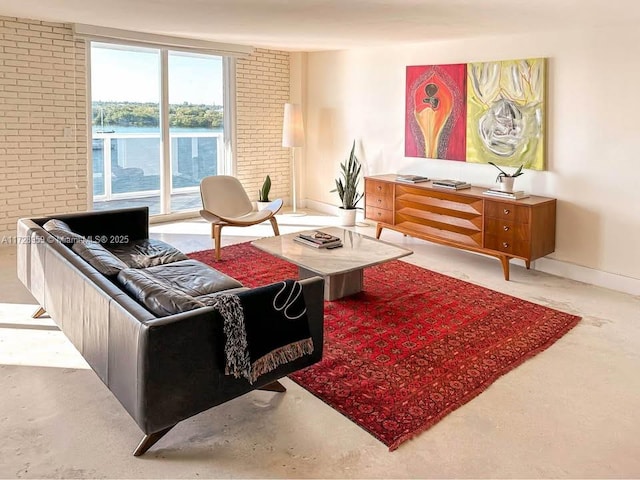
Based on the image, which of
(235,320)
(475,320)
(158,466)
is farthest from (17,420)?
(475,320)

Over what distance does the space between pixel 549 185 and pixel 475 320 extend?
6.42ft

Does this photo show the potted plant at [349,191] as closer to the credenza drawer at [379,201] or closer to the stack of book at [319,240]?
the credenza drawer at [379,201]

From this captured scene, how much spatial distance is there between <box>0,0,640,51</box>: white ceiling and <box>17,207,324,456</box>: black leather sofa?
93.7 inches

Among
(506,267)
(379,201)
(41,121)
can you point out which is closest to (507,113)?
(506,267)

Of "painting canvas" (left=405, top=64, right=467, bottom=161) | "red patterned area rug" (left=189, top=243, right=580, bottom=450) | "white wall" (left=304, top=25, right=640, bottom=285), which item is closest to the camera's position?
"red patterned area rug" (left=189, top=243, right=580, bottom=450)

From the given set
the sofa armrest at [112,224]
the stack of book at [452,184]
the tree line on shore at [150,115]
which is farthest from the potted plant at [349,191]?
the sofa armrest at [112,224]

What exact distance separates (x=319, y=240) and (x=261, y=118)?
13.1 ft

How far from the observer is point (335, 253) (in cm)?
434

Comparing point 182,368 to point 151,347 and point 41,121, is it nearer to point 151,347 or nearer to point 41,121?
point 151,347

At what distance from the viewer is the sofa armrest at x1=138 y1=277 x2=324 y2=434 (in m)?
2.20

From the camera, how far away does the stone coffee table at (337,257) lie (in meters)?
4.02

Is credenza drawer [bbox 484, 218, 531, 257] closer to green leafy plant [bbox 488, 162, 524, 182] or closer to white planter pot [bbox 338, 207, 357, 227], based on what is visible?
green leafy plant [bbox 488, 162, 524, 182]

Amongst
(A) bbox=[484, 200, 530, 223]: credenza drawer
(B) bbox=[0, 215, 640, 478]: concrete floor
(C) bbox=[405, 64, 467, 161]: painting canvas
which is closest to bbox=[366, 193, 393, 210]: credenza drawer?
(C) bbox=[405, 64, 467, 161]: painting canvas

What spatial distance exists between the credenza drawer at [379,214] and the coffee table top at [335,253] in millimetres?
1410
